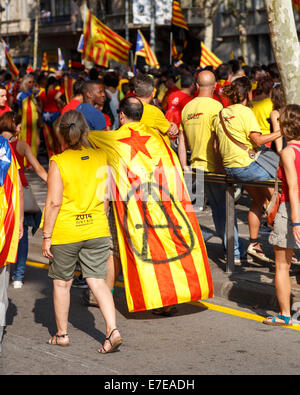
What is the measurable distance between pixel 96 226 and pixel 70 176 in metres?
0.39

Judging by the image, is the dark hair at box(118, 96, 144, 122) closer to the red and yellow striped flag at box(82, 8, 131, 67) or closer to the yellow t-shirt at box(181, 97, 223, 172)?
the yellow t-shirt at box(181, 97, 223, 172)

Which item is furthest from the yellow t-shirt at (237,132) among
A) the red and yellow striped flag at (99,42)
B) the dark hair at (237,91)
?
the red and yellow striped flag at (99,42)

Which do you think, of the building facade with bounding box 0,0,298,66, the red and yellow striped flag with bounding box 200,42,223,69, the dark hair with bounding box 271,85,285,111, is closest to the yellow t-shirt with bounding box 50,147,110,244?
the dark hair with bounding box 271,85,285,111

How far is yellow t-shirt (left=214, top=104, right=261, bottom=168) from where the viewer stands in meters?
7.53

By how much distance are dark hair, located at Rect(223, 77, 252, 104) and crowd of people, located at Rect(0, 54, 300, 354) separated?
0.4 inches

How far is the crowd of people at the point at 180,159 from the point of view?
5676 mm

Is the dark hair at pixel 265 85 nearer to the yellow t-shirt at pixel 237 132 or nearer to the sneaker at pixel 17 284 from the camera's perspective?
the yellow t-shirt at pixel 237 132

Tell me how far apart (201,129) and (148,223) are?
76.7 inches

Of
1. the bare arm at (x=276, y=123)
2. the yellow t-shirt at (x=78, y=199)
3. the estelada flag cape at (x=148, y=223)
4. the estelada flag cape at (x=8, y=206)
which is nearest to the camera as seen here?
the estelada flag cape at (x=8, y=206)

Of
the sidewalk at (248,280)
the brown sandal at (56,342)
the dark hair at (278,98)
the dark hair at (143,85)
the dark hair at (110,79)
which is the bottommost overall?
the sidewalk at (248,280)

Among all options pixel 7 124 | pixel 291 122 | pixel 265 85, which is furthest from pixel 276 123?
pixel 7 124

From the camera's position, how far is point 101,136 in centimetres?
642
